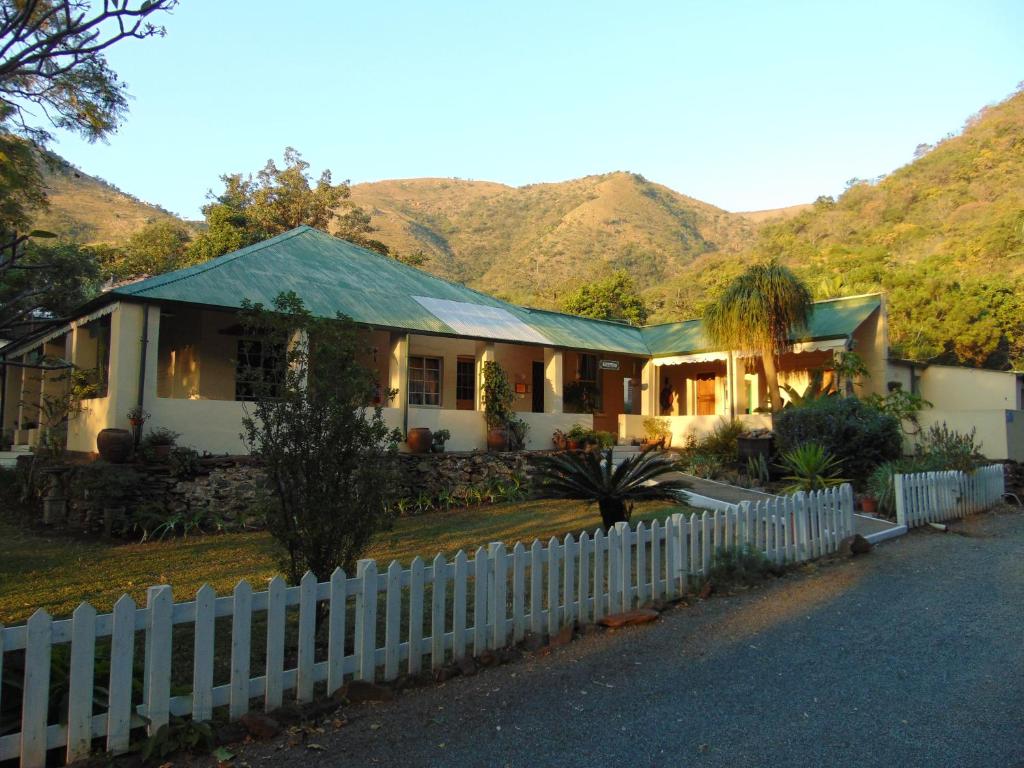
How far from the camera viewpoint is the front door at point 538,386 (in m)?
19.8

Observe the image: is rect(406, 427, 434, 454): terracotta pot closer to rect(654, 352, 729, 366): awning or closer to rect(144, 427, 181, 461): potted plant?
rect(144, 427, 181, 461): potted plant

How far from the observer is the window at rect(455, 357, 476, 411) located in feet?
58.1

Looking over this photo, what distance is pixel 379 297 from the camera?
14805mm

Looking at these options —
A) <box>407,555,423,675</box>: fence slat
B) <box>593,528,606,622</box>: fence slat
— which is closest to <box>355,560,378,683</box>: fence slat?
<box>407,555,423,675</box>: fence slat

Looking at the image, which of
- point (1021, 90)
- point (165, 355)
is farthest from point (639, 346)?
point (1021, 90)

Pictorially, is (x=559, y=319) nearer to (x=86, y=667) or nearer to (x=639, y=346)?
(x=639, y=346)

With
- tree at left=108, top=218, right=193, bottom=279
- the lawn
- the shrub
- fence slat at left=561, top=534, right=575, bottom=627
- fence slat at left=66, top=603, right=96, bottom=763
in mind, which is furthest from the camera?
tree at left=108, top=218, right=193, bottom=279

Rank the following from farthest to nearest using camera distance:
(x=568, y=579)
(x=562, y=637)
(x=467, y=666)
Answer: (x=568, y=579) < (x=562, y=637) < (x=467, y=666)

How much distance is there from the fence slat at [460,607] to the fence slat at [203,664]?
150 centimetres

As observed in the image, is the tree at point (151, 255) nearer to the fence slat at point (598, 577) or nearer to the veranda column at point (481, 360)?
the veranda column at point (481, 360)

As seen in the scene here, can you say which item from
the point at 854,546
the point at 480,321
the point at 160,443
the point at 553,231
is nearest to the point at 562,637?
the point at 854,546

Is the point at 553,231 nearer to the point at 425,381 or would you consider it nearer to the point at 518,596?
the point at 425,381

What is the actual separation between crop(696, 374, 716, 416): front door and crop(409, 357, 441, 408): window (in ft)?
30.5

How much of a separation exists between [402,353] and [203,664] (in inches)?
403
